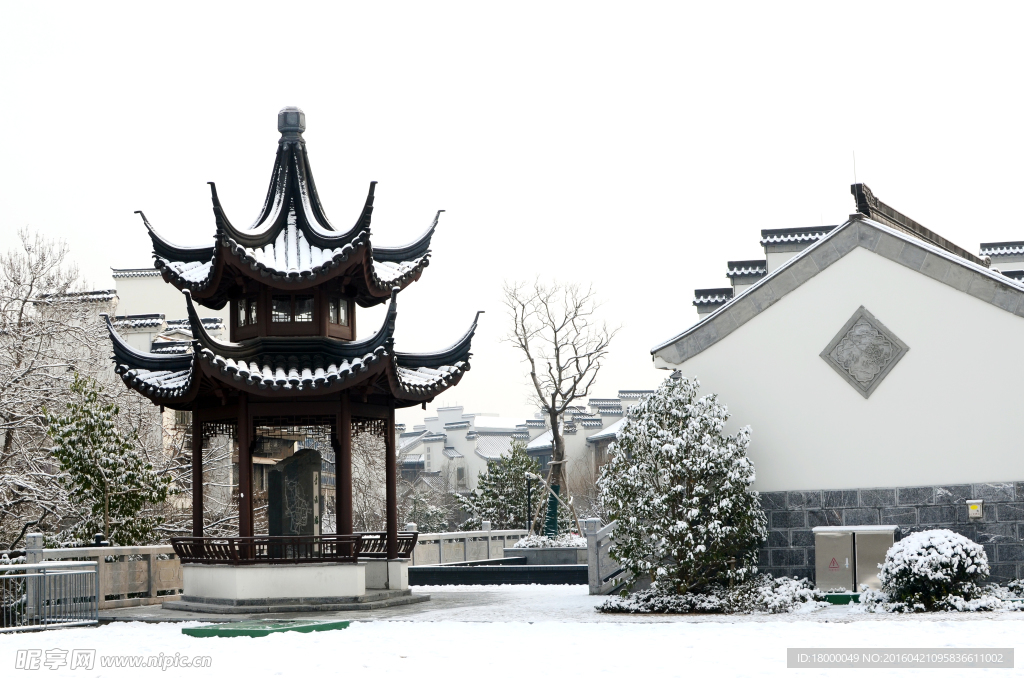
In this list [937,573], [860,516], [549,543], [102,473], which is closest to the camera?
[937,573]

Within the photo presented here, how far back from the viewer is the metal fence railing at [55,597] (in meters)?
17.3

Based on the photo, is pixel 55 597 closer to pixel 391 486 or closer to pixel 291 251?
pixel 391 486

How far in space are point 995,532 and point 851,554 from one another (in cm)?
221

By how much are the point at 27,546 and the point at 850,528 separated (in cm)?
1422

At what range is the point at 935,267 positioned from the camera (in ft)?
56.3

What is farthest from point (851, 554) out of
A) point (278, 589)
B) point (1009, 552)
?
point (278, 589)

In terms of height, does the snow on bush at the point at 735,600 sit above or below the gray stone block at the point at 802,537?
below

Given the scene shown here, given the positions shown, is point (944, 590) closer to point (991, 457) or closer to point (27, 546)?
point (991, 457)

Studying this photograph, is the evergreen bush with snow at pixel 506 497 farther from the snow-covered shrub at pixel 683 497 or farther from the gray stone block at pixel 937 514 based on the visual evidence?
the gray stone block at pixel 937 514

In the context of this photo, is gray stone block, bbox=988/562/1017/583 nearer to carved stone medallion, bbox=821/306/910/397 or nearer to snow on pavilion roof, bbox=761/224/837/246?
carved stone medallion, bbox=821/306/910/397

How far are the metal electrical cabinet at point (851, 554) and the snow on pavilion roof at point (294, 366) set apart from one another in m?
7.46

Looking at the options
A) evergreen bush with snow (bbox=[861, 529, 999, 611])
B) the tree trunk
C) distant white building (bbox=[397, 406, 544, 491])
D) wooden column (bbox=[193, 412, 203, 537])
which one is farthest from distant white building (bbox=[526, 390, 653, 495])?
evergreen bush with snow (bbox=[861, 529, 999, 611])

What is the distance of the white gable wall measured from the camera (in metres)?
A: 16.7

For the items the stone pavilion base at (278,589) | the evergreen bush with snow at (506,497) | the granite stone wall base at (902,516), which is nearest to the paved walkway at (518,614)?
the stone pavilion base at (278,589)
